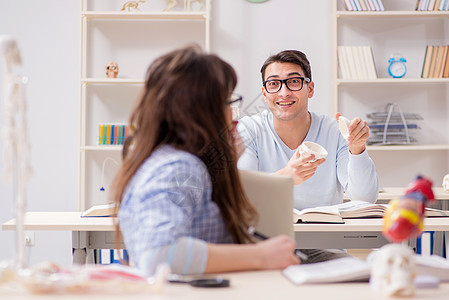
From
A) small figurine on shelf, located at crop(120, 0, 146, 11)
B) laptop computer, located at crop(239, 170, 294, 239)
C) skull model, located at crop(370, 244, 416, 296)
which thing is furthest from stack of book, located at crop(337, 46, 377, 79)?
skull model, located at crop(370, 244, 416, 296)

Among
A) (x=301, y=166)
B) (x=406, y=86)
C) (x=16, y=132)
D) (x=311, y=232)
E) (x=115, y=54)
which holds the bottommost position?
(x=311, y=232)

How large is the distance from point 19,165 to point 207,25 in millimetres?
2893

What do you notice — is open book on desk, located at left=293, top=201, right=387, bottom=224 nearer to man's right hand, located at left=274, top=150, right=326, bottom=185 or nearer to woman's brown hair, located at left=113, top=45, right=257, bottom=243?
man's right hand, located at left=274, top=150, right=326, bottom=185

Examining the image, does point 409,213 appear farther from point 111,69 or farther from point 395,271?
point 111,69

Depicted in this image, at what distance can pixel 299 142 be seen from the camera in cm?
251

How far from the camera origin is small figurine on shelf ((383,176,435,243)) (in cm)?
93

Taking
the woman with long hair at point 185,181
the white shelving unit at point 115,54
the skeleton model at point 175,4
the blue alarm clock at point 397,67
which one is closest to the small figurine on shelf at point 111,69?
the white shelving unit at point 115,54

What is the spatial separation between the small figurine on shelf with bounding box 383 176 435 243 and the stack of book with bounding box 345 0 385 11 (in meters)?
3.14

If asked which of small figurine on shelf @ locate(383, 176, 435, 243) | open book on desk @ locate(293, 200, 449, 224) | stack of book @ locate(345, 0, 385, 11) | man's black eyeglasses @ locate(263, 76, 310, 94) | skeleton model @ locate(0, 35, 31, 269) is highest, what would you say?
stack of book @ locate(345, 0, 385, 11)

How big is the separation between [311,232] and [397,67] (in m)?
2.35

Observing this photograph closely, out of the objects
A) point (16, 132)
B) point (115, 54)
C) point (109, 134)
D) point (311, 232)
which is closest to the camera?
point (16, 132)

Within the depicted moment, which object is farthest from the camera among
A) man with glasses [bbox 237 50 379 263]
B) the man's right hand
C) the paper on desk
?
man with glasses [bbox 237 50 379 263]

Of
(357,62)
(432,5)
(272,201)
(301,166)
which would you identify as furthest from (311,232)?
(432,5)

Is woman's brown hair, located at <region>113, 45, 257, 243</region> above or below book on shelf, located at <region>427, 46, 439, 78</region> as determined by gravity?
below
